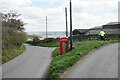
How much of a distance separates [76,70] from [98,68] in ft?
3.87

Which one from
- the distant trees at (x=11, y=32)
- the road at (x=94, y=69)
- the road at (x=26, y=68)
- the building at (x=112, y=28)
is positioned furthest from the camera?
the building at (x=112, y=28)

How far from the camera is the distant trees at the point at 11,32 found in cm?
1885

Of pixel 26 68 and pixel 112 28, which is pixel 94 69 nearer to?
pixel 26 68

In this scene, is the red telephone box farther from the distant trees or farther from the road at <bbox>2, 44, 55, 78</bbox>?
the distant trees

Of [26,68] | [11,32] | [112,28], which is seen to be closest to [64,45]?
[26,68]

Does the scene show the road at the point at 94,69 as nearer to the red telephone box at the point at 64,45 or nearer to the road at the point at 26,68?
the road at the point at 26,68

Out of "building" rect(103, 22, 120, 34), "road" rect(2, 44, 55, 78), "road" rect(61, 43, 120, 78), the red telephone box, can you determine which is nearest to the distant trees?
"road" rect(2, 44, 55, 78)

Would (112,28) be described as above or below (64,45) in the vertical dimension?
above

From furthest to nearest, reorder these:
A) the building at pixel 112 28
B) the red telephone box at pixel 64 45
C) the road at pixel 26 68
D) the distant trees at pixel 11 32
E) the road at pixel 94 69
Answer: the building at pixel 112 28 < the distant trees at pixel 11 32 < the red telephone box at pixel 64 45 < the road at pixel 26 68 < the road at pixel 94 69

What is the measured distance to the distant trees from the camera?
1885 centimetres

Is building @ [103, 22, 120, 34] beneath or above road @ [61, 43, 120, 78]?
above

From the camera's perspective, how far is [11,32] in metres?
23.5

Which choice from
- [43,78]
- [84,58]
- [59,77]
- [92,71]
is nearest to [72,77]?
[59,77]

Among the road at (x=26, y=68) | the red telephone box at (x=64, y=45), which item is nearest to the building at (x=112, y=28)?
the red telephone box at (x=64, y=45)
